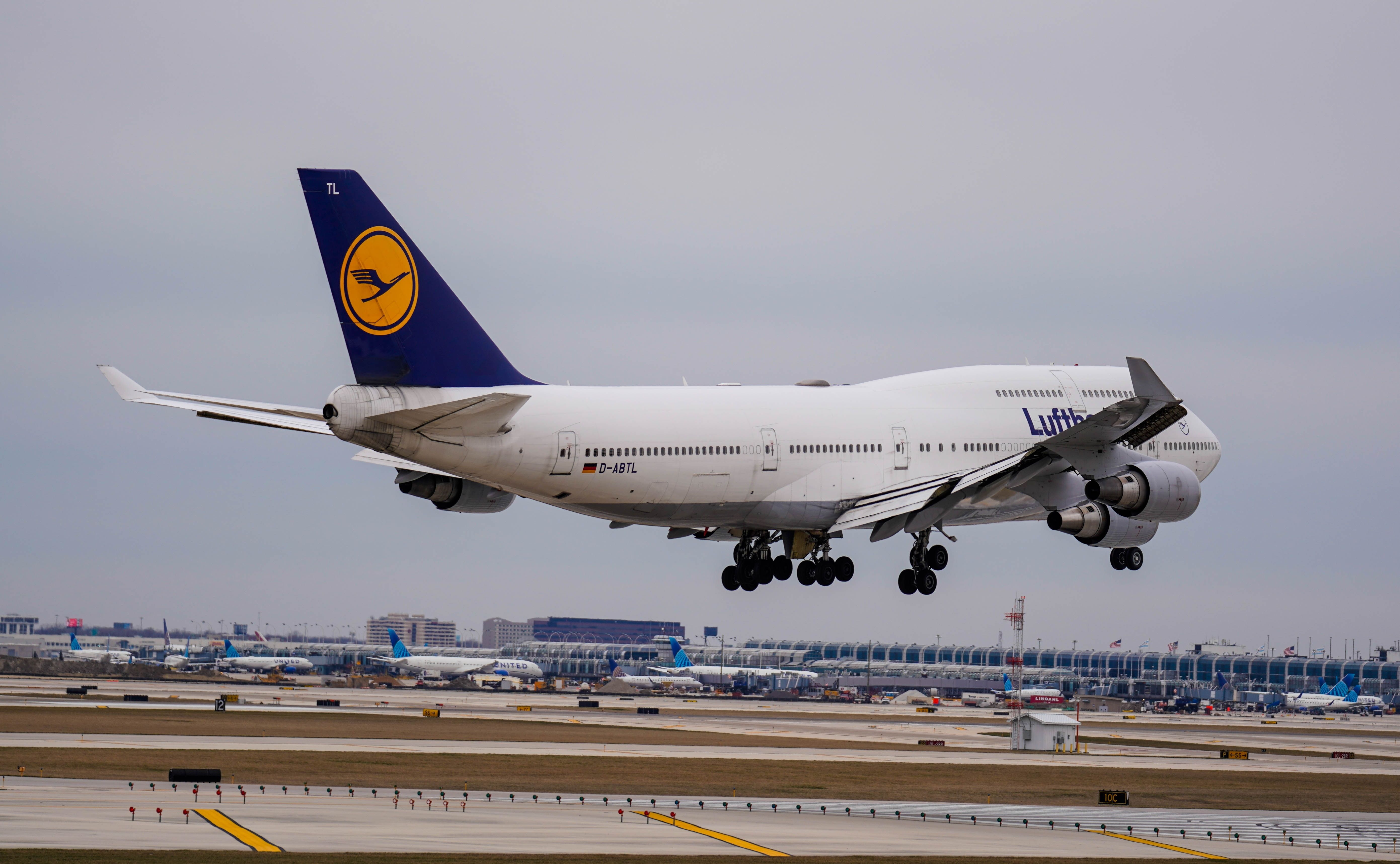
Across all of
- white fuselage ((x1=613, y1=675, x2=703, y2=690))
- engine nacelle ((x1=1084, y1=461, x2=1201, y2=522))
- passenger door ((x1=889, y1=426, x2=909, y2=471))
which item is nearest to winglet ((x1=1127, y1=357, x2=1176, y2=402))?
engine nacelle ((x1=1084, y1=461, x2=1201, y2=522))

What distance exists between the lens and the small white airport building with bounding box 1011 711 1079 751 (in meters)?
81.2

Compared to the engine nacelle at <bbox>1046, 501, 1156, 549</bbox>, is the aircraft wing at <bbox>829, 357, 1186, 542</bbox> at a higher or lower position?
higher

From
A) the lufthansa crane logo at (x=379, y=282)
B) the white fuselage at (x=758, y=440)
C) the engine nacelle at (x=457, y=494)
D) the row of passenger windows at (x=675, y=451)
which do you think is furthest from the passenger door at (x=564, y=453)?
the lufthansa crane logo at (x=379, y=282)

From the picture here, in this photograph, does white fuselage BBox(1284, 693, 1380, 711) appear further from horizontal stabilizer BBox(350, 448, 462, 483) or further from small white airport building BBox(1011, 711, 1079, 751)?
horizontal stabilizer BBox(350, 448, 462, 483)

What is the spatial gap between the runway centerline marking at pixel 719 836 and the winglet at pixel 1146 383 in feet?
56.9

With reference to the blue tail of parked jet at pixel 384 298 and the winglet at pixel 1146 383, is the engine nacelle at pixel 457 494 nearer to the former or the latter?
the blue tail of parked jet at pixel 384 298

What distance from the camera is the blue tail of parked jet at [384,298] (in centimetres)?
4241

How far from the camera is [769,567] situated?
187 feet

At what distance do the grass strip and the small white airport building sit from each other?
11.3 m

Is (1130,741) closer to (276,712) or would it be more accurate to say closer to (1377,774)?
(1377,774)

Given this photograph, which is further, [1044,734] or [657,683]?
[657,683]

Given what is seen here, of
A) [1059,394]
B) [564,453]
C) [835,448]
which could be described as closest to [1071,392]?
[1059,394]

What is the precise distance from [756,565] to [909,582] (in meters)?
5.81

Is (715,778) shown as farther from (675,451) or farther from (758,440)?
(675,451)
